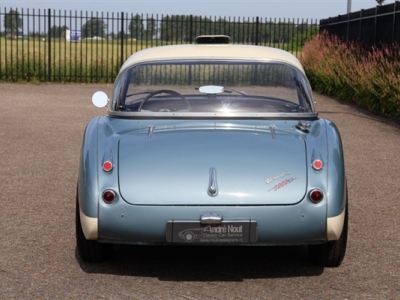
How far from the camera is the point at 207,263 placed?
17.9 ft

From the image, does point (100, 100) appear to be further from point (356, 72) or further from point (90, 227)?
point (356, 72)

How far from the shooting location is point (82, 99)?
800 inches

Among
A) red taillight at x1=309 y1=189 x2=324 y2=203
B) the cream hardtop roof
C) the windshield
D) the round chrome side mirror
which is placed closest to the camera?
red taillight at x1=309 y1=189 x2=324 y2=203

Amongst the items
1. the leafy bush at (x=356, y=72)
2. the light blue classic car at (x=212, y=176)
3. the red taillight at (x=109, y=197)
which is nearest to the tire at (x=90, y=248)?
the light blue classic car at (x=212, y=176)

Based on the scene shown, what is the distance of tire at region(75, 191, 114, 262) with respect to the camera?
5270 millimetres

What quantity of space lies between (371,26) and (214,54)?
51.0 feet

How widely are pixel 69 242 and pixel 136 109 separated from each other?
3.44ft

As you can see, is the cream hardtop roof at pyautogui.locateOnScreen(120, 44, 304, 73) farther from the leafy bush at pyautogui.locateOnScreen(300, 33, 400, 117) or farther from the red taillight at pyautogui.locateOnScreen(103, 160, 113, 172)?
the leafy bush at pyautogui.locateOnScreen(300, 33, 400, 117)

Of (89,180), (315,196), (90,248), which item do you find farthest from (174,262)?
(315,196)

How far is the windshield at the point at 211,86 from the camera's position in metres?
6.03

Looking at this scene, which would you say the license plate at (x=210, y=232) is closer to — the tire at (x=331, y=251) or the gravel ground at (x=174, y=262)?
the gravel ground at (x=174, y=262)

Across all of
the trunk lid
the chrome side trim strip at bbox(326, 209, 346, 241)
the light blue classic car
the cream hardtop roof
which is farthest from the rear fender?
the chrome side trim strip at bbox(326, 209, 346, 241)

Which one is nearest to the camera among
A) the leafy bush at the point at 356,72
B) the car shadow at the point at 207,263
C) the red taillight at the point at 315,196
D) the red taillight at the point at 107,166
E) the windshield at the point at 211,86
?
the red taillight at the point at 315,196

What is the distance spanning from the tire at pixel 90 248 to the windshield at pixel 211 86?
3.58 feet
